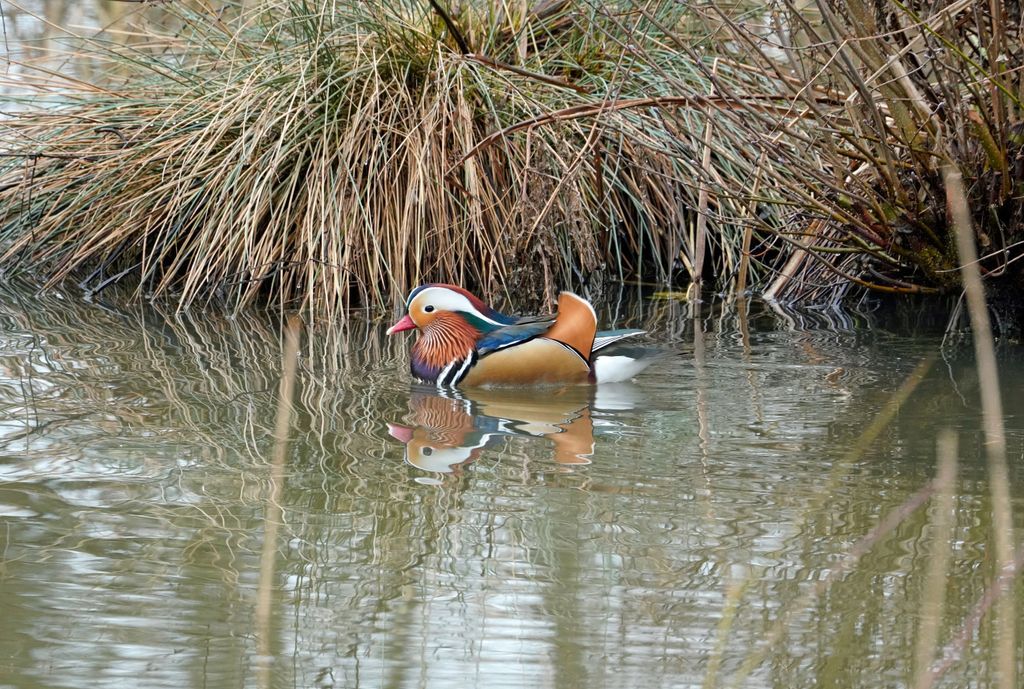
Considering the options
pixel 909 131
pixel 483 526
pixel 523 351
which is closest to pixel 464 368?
pixel 523 351

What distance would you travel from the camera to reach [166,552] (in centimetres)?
314

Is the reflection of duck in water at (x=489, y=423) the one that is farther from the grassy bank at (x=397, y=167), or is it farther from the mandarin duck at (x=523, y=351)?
the grassy bank at (x=397, y=167)

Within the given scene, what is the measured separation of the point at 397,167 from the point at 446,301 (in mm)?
1749

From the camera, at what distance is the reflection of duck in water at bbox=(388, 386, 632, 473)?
4082 millimetres

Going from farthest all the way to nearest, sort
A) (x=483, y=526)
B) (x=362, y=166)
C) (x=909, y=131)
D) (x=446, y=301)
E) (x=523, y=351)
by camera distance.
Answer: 1. (x=362, y=166)
2. (x=446, y=301)
3. (x=909, y=131)
4. (x=523, y=351)
5. (x=483, y=526)

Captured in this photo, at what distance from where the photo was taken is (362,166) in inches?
268

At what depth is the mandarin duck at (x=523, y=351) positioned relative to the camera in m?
5.00

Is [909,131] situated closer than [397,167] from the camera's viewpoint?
Yes

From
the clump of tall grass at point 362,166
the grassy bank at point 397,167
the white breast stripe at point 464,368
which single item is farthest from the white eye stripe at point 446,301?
the clump of tall grass at point 362,166

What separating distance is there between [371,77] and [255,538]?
4210 mm

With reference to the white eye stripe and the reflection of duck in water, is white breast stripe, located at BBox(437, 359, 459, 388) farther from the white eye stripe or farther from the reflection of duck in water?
the white eye stripe

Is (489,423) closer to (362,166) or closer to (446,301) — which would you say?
(446,301)

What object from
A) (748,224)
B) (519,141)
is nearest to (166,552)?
(748,224)

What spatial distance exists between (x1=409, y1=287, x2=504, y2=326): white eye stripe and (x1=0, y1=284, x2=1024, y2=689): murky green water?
32 cm
